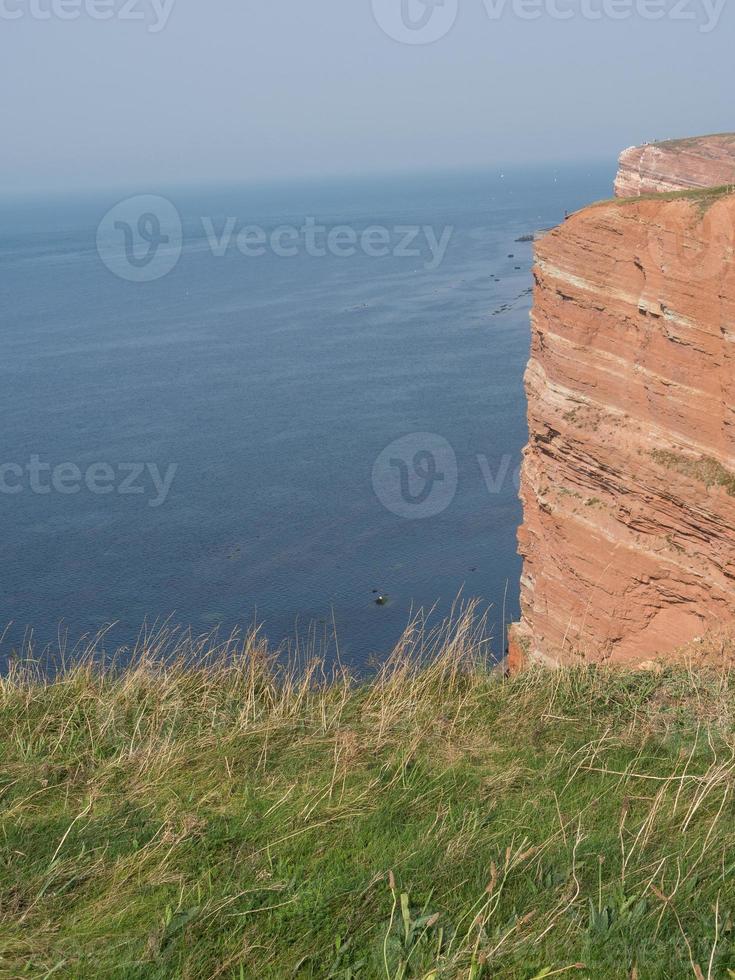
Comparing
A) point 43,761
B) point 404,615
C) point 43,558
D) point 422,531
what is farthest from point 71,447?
point 43,761

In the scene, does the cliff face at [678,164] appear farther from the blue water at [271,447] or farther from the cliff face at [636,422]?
the blue water at [271,447]

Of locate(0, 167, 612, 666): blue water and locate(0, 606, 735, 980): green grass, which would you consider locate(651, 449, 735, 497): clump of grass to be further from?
locate(0, 606, 735, 980): green grass

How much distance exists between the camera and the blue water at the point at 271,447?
37156 millimetres

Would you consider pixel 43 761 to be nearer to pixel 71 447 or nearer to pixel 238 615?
pixel 238 615

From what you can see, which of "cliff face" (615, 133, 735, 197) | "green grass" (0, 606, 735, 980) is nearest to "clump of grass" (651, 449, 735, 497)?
"green grass" (0, 606, 735, 980)

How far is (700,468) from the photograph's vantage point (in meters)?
15.2

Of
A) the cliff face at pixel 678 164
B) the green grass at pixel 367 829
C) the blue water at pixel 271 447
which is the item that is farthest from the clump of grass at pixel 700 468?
the cliff face at pixel 678 164

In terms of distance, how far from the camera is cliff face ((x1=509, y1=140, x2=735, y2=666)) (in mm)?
14656

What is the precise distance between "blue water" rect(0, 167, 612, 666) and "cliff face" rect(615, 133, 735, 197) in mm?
13169

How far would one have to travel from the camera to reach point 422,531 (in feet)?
138

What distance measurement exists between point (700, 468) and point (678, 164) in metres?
14.3

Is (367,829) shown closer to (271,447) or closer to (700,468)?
(700,468)

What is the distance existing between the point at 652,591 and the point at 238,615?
20732mm

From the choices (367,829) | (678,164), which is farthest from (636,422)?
(678,164)
